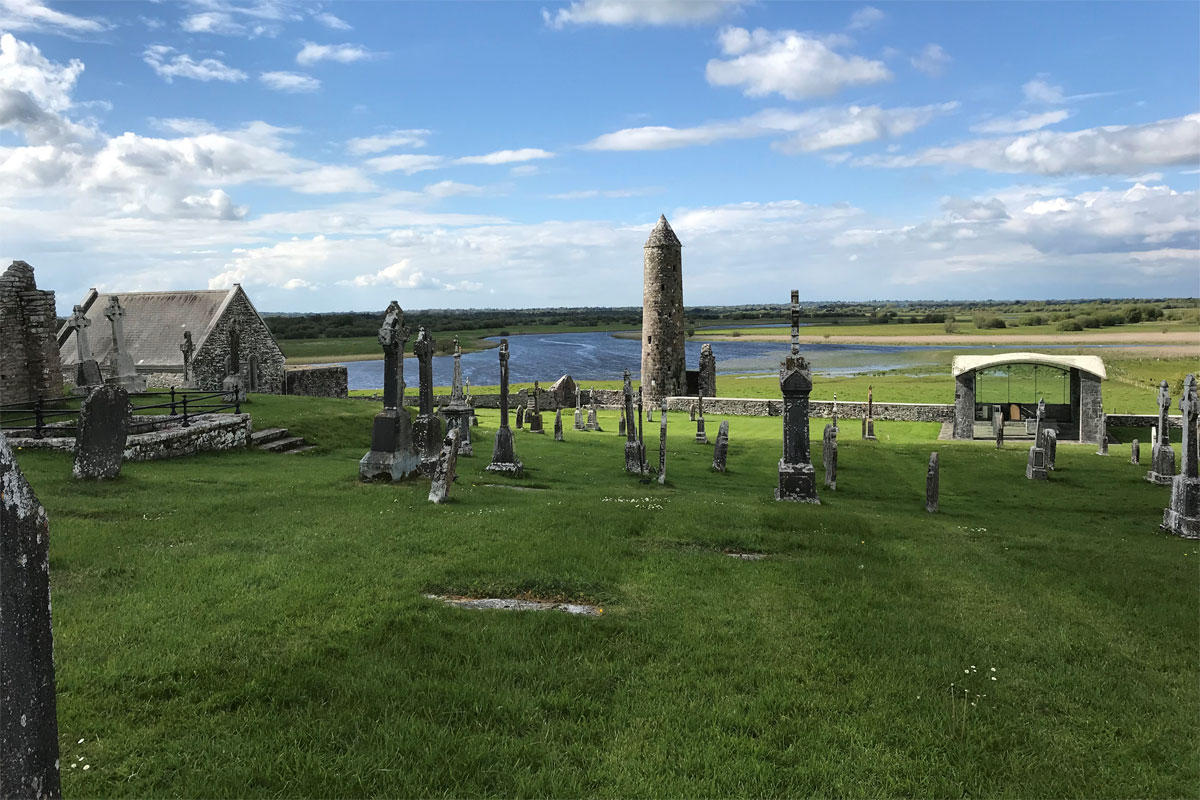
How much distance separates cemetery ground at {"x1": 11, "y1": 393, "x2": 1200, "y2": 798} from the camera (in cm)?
445

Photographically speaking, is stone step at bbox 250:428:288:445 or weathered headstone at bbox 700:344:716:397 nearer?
stone step at bbox 250:428:288:445

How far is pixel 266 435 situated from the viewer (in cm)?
1883

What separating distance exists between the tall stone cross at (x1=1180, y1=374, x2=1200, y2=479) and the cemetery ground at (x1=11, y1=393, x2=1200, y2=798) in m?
2.29

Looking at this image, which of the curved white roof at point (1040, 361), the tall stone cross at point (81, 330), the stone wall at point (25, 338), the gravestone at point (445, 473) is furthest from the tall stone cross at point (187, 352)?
the curved white roof at point (1040, 361)

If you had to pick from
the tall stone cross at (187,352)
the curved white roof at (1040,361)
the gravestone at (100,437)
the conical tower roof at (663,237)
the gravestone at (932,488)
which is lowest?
the gravestone at (932,488)

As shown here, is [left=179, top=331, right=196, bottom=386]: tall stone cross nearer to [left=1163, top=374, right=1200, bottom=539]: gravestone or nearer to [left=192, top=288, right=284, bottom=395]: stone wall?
[left=192, top=288, right=284, bottom=395]: stone wall

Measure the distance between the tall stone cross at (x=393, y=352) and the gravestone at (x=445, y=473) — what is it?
96.6 inches

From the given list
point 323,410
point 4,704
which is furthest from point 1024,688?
point 323,410

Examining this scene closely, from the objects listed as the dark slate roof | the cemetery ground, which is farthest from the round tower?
the cemetery ground

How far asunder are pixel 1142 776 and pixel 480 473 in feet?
43.1

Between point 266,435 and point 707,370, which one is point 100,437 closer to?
point 266,435

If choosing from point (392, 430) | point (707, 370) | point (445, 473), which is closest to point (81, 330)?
point (392, 430)

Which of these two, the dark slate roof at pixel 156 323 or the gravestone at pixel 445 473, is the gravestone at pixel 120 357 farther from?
the gravestone at pixel 445 473

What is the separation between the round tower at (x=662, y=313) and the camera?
40.9m
